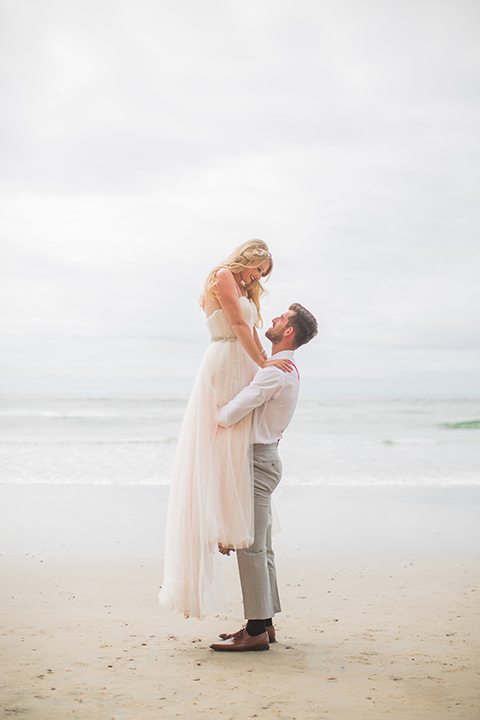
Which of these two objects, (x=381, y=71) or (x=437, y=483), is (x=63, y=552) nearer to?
(x=437, y=483)

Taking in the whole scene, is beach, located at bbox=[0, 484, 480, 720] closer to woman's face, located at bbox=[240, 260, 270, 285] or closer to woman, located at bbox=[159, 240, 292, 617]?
woman, located at bbox=[159, 240, 292, 617]

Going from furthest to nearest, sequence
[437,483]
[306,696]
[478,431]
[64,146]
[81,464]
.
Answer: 1. [478,431]
2. [64,146]
3. [81,464]
4. [437,483]
5. [306,696]

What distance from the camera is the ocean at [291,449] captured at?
1007cm

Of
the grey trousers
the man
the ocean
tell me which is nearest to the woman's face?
the man

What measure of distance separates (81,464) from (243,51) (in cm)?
945

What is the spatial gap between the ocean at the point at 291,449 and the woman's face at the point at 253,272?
674 cm

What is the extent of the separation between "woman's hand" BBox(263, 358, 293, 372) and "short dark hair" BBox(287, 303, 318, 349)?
162mm

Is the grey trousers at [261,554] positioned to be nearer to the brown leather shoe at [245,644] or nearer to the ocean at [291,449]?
the brown leather shoe at [245,644]

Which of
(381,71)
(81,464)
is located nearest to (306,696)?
(81,464)

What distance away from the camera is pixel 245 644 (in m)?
2.88

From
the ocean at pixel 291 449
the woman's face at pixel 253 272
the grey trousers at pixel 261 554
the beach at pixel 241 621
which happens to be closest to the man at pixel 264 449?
the grey trousers at pixel 261 554

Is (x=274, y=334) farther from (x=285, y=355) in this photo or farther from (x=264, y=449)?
(x=264, y=449)

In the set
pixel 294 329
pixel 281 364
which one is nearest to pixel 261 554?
pixel 281 364

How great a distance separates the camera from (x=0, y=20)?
9828 millimetres
